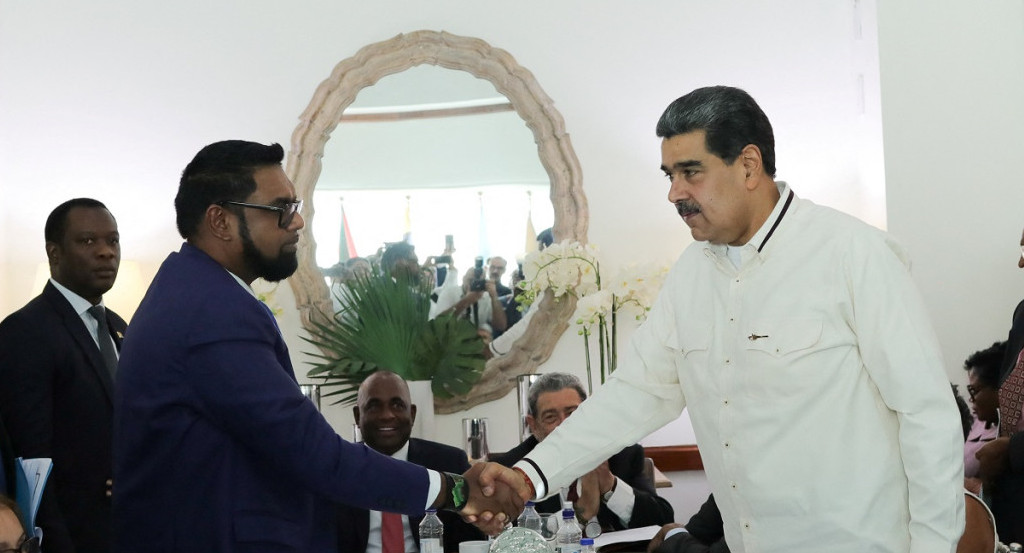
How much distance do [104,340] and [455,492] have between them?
51.6 inches

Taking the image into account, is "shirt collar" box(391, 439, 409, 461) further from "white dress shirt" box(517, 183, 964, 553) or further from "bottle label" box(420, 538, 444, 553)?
"white dress shirt" box(517, 183, 964, 553)

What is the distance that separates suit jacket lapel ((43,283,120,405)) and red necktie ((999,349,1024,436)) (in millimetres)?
2876

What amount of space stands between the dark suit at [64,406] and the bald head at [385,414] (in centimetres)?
110

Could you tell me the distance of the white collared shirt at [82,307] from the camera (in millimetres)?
3338

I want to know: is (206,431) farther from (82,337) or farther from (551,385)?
(551,385)

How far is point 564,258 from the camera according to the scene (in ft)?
16.0

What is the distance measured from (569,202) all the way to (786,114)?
1096 millimetres

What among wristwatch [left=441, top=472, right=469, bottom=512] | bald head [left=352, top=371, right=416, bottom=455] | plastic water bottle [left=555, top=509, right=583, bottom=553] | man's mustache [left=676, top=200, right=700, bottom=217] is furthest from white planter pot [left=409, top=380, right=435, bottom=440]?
man's mustache [left=676, top=200, right=700, bottom=217]

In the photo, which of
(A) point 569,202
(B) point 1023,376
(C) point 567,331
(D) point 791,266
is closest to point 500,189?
(A) point 569,202

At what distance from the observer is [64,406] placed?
3.15 meters

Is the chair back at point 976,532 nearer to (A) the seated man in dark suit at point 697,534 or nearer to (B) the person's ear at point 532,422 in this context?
(A) the seated man in dark suit at point 697,534

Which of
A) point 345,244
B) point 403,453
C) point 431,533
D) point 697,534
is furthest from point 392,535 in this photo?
point 345,244

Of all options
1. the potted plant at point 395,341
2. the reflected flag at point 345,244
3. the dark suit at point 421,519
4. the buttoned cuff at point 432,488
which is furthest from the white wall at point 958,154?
the reflected flag at point 345,244

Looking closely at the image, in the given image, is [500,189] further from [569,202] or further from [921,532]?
[921,532]
